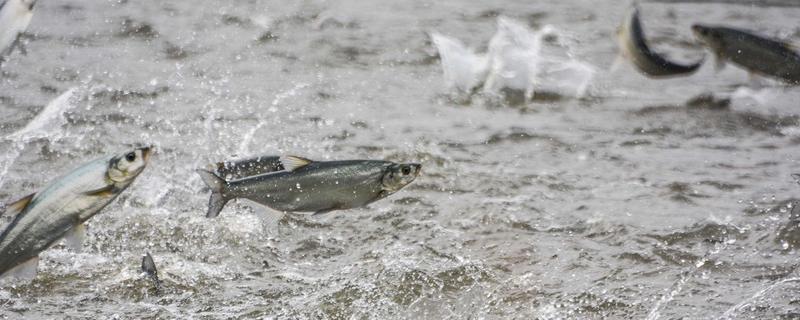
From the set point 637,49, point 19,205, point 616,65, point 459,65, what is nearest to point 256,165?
point 19,205

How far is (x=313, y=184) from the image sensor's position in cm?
425

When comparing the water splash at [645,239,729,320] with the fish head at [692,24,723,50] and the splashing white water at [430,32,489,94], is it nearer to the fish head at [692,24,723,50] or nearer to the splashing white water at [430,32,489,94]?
the fish head at [692,24,723,50]

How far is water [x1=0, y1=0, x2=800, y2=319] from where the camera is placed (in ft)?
15.6

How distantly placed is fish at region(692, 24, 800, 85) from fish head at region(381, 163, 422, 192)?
2.71 metres

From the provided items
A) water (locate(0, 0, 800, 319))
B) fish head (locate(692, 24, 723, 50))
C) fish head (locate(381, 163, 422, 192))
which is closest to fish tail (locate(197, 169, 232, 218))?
water (locate(0, 0, 800, 319))

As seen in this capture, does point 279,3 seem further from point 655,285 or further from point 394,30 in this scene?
point 655,285

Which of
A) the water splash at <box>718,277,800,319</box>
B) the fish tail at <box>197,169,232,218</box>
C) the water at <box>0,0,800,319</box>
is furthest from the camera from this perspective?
the water at <box>0,0,800,319</box>

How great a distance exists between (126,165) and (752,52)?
374 centimetres

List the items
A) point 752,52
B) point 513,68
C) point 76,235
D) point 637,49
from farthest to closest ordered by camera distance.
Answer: point 513,68, point 752,52, point 637,49, point 76,235

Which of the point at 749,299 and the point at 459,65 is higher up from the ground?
the point at 749,299

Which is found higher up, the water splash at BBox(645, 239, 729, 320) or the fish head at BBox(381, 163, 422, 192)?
the fish head at BBox(381, 163, 422, 192)

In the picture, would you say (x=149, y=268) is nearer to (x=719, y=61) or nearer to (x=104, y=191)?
(x=104, y=191)

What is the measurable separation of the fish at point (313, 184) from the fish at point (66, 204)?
1.22 ft

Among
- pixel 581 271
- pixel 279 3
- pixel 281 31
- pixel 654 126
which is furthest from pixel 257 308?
pixel 279 3
